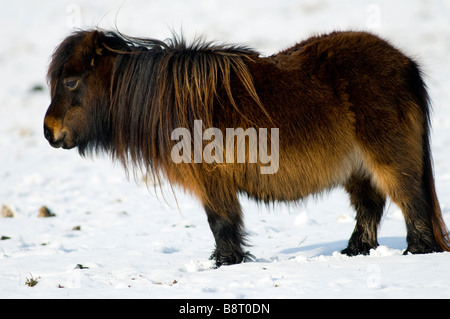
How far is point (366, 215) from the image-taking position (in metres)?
4.94

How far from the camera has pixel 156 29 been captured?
2067cm

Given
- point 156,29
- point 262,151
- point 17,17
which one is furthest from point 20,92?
point 262,151

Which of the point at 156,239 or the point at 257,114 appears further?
the point at 156,239

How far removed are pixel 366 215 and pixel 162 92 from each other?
2130mm

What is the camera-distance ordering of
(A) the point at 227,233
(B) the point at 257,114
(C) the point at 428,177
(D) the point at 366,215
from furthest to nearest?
(D) the point at 366,215 < (C) the point at 428,177 < (A) the point at 227,233 < (B) the point at 257,114

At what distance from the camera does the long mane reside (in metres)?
4.31

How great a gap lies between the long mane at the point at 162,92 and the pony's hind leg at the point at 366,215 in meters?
1.38

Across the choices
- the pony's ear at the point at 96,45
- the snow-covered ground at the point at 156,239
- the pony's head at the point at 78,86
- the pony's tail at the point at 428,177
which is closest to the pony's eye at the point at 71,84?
the pony's head at the point at 78,86

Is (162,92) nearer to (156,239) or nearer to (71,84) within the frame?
(71,84)

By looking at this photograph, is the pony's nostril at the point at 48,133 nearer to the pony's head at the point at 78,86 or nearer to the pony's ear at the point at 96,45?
the pony's head at the point at 78,86

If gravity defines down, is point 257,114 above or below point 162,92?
below

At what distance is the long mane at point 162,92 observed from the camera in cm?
431

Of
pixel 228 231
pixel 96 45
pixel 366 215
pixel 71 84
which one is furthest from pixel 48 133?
pixel 366 215

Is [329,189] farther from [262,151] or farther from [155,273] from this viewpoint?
[155,273]
